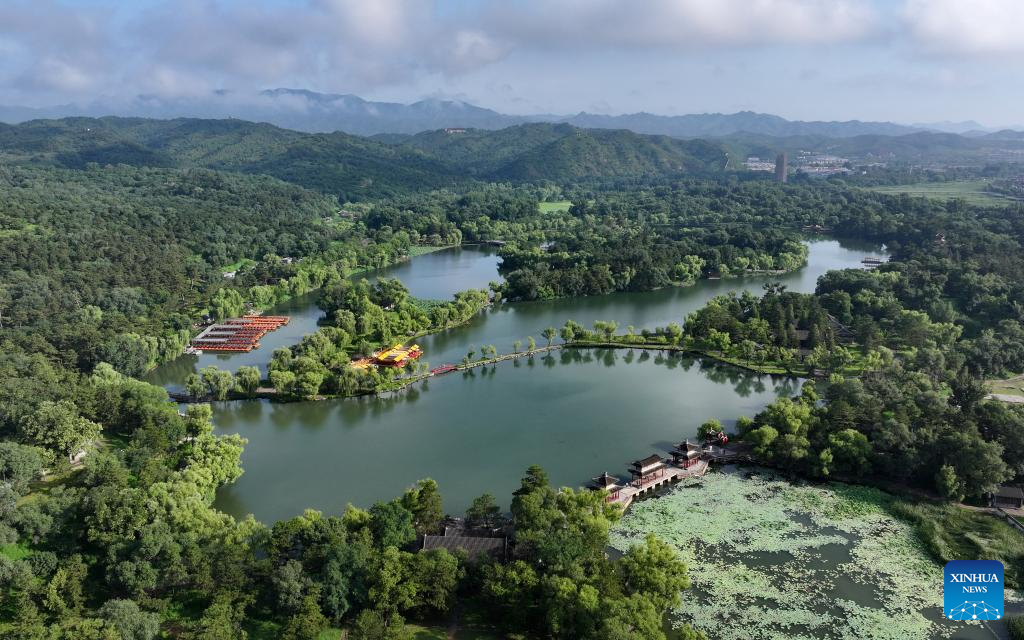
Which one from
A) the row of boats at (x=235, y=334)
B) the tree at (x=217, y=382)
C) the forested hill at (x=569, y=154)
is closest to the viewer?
the tree at (x=217, y=382)

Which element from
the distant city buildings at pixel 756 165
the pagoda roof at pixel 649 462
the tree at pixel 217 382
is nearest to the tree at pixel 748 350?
the pagoda roof at pixel 649 462

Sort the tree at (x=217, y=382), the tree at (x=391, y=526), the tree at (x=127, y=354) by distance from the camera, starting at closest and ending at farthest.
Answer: the tree at (x=391, y=526) < the tree at (x=217, y=382) < the tree at (x=127, y=354)

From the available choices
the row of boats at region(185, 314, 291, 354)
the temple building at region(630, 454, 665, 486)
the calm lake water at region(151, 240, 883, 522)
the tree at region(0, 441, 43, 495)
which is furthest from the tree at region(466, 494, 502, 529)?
the row of boats at region(185, 314, 291, 354)

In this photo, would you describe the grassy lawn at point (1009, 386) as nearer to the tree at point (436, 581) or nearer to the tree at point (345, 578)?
the tree at point (436, 581)

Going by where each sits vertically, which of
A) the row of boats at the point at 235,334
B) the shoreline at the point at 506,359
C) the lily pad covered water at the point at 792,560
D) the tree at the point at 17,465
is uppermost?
the tree at the point at 17,465

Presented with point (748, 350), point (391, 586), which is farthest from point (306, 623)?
point (748, 350)

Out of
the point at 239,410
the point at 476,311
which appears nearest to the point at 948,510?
the point at 239,410
